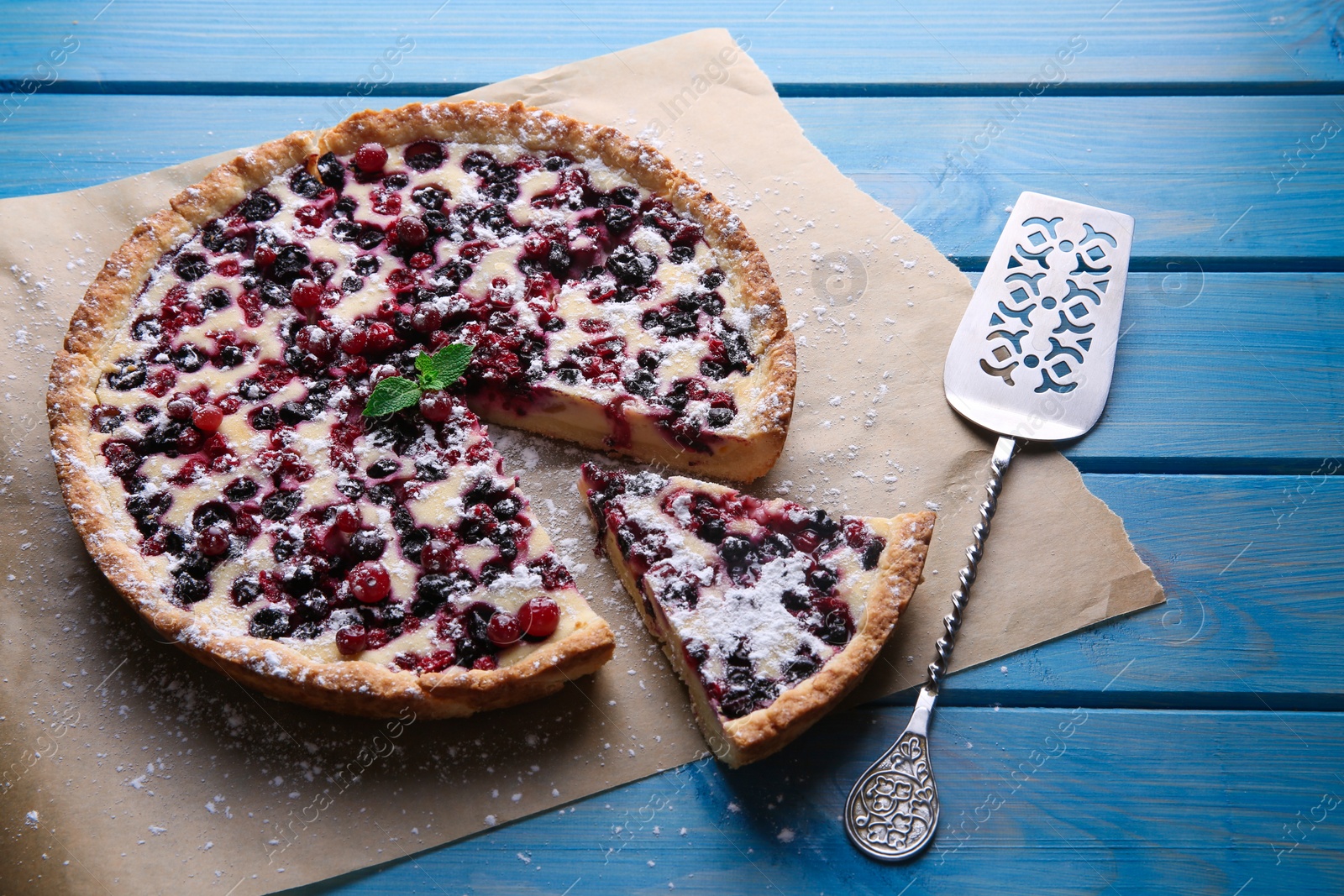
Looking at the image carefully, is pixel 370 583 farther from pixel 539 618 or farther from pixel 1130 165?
pixel 1130 165

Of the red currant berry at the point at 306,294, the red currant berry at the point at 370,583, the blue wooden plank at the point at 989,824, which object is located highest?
the red currant berry at the point at 306,294

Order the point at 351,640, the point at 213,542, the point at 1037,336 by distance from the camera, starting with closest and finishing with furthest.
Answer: the point at 351,640 → the point at 213,542 → the point at 1037,336

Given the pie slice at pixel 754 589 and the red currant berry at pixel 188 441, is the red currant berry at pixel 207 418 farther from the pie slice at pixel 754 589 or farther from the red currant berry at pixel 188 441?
the pie slice at pixel 754 589

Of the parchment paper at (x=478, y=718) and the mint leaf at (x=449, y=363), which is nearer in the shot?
the parchment paper at (x=478, y=718)

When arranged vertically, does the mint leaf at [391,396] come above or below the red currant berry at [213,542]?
above

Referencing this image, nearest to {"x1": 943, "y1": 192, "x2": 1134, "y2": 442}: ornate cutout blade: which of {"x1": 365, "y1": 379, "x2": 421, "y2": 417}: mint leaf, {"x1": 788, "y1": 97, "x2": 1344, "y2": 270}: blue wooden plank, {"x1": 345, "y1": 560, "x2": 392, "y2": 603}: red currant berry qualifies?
{"x1": 788, "y1": 97, "x2": 1344, "y2": 270}: blue wooden plank

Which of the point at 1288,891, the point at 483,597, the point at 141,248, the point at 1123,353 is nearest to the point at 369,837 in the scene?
the point at 483,597

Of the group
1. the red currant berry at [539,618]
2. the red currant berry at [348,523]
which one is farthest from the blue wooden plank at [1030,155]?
the red currant berry at [539,618]

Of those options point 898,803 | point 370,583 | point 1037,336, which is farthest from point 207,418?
point 1037,336
